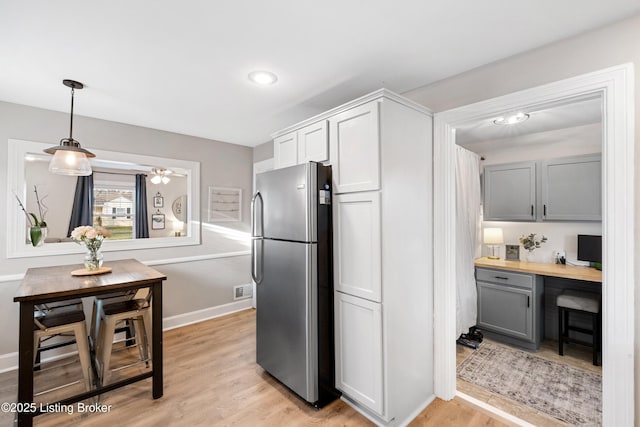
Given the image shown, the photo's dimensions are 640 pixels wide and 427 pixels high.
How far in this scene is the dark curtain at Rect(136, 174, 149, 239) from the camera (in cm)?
438

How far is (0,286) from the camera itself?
2.53 m

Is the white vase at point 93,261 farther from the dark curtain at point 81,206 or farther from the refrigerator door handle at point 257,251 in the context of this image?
the refrigerator door handle at point 257,251

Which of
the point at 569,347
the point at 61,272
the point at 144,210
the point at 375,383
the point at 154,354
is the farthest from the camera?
the point at 144,210

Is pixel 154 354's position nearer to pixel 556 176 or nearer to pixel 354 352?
pixel 354 352

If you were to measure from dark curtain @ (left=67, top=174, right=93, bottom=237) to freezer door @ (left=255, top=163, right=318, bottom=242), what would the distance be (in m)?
2.41

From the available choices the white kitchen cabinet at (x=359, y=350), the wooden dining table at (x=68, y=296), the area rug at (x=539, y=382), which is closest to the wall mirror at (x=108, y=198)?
the wooden dining table at (x=68, y=296)

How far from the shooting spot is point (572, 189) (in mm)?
2986

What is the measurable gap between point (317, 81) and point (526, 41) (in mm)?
1331

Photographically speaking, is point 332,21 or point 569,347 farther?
point 569,347

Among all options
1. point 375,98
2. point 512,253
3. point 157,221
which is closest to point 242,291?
point 157,221

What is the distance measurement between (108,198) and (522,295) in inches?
212

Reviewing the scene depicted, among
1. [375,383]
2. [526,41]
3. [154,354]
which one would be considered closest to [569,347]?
[375,383]

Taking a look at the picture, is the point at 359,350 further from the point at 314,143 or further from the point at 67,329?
the point at 67,329

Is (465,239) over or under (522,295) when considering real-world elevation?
over
